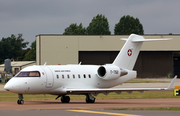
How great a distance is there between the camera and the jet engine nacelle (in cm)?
2997

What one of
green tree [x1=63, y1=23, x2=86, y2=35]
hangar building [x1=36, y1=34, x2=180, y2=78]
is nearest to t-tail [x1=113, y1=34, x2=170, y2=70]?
→ hangar building [x1=36, y1=34, x2=180, y2=78]

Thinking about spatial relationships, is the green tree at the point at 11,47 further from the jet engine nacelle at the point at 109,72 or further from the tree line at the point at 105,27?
the jet engine nacelle at the point at 109,72

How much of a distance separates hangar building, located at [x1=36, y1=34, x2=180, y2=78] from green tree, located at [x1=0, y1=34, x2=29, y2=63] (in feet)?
210

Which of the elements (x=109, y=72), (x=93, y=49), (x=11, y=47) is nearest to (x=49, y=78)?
(x=109, y=72)

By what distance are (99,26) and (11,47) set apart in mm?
36351

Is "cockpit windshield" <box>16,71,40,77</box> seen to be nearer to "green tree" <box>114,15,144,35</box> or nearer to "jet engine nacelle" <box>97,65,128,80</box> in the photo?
"jet engine nacelle" <box>97,65,128,80</box>

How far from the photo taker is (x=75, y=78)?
28828 millimetres

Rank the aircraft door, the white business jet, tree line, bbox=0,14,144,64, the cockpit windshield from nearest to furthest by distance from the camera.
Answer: the white business jet < the cockpit windshield < the aircraft door < tree line, bbox=0,14,144,64

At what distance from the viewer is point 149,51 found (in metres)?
79.5

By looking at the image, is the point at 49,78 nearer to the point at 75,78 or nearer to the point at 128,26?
the point at 75,78

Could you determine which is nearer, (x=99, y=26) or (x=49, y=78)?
(x=49, y=78)

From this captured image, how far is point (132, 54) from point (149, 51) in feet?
156

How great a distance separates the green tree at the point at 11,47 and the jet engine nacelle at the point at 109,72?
110710 mm

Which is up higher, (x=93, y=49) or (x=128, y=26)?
(x=128, y=26)
